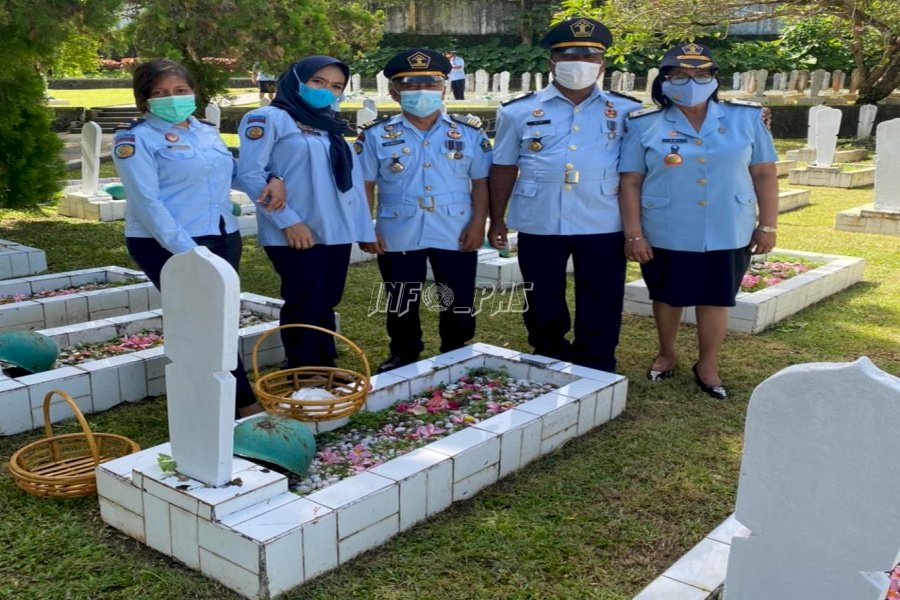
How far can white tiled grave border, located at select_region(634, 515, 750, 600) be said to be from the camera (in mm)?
2381

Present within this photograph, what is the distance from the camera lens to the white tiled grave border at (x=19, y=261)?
6.42 meters

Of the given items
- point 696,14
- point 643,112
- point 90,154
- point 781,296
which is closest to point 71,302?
point 643,112

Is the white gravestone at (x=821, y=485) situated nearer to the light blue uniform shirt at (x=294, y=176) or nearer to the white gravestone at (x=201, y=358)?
the white gravestone at (x=201, y=358)

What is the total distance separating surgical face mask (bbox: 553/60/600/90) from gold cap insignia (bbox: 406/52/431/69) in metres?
0.59

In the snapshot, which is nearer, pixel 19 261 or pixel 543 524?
pixel 543 524

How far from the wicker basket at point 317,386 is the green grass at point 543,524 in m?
0.59

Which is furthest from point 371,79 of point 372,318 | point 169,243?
point 169,243

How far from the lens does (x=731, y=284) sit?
162 inches

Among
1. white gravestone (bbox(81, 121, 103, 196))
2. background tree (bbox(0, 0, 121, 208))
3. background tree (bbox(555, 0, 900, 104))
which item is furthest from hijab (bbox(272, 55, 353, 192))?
background tree (bbox(555, 0, 900, 104))

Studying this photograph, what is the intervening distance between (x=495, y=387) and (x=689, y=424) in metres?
0.90

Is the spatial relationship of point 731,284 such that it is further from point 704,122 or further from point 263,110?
point 263,110

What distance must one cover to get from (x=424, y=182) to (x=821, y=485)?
102 inches

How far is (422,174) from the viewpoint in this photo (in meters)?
4.14

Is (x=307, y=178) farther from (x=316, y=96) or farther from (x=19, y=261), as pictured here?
(x=19, y=261)
